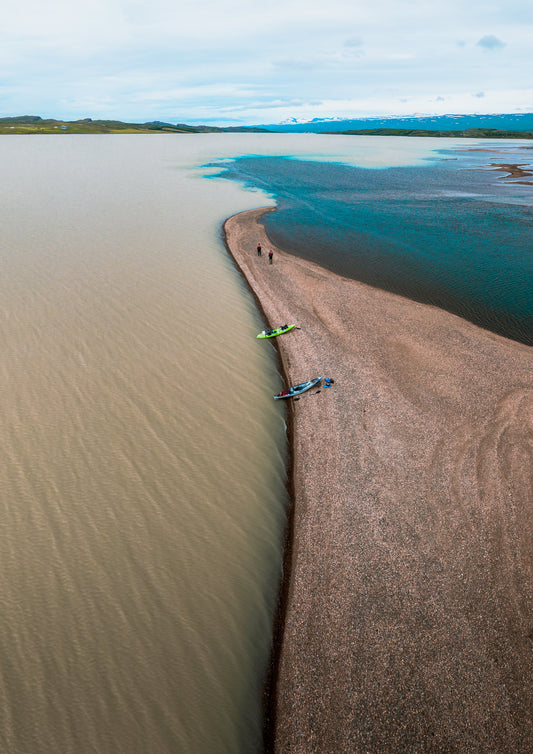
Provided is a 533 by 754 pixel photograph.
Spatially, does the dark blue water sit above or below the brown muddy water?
above

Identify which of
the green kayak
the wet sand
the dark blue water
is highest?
the dark blue water

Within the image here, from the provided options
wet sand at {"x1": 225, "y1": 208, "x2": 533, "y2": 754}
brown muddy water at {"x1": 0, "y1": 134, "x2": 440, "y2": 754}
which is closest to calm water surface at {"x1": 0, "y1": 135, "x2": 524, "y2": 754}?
brown muddy water at {"x1": 0, "y1": 134, "x2": 440, "y2": 754}

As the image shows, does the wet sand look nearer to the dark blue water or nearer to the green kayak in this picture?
the green kayak

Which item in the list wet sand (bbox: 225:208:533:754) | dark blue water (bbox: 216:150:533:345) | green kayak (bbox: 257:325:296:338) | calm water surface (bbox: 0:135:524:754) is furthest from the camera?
dark blue water (bbox: 216:150:533:345)

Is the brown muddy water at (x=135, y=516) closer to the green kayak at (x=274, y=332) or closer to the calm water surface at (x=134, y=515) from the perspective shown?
the calm water surface at (x=134, y=515)

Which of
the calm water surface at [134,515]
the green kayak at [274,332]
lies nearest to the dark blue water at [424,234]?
the green kayak at [274,332]

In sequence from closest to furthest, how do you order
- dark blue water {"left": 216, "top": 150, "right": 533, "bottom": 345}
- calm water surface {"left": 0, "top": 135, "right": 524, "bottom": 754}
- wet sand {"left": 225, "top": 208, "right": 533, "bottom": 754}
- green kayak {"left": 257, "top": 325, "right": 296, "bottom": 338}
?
wet sand {"left": 225, "top": 208, "right": 533, "bottom": 754}
calm water surface {"left": 0, "top": 135, "right": 524, "bottom": 754}
green kayak {"left": 257, "top": 325, "right": 296, "bottom": 338}
dark blue water {"left": 216, "top": 150, "right": 533, "bottom": 345}
